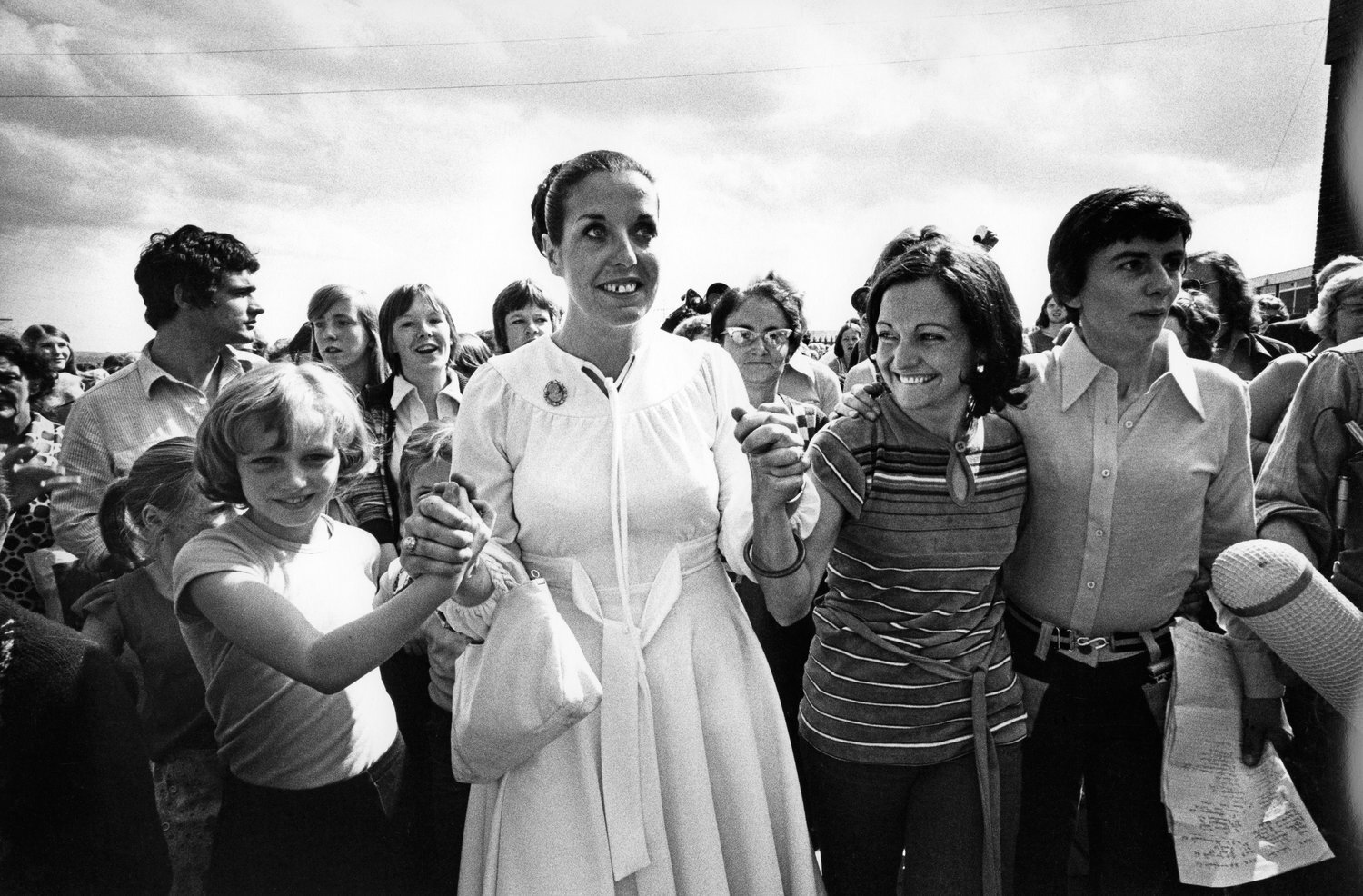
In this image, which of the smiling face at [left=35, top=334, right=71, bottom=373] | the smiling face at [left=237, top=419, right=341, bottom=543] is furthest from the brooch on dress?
the smiling face at [left=35, top=334, right=71, bottom=373]

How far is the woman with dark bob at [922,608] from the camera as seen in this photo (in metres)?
1.80

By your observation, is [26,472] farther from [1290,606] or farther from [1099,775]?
[1290,606]

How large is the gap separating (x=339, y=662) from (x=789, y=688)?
1.90 m

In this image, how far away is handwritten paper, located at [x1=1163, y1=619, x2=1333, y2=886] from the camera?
193 centimetres

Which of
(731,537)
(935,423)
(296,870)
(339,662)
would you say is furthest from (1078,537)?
(296,870)

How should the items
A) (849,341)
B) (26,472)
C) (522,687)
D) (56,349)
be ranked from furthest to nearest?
(849,341), (56,349), (26,472), (522,687)

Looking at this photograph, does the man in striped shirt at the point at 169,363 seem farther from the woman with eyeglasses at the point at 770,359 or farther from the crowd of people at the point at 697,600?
the woman with eyeglasses at the point at 770,359

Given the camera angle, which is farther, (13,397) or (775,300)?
(775,300)

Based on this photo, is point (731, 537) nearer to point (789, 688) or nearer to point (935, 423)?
point (935, 423)

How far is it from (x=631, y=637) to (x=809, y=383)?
2.70 metres

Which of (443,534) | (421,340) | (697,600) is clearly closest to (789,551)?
(697,600)

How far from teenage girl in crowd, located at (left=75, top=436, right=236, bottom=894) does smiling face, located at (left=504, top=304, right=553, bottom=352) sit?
190 cm

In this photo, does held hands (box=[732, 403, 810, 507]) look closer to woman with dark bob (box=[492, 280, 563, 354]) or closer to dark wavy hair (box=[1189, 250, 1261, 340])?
Answer: woman with dark bob (box=[492, 280, 563, 354])

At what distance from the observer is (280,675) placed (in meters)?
1.78
